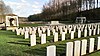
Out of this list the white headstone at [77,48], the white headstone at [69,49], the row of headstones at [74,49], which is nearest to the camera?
the row of headstones at [74,49]

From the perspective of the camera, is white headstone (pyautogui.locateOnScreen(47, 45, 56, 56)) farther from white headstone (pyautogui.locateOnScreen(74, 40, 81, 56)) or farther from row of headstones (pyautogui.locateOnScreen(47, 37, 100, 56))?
white headstone (pyautogui.locateOnScreen(74, 40, 81, 56))

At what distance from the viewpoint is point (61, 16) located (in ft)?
251

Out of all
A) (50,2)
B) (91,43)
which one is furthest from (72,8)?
(91,43)

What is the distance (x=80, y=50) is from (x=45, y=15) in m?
70.8

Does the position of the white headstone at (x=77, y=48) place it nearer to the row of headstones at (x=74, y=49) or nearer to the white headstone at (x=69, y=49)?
the row of headstones at (x=74, y=49)

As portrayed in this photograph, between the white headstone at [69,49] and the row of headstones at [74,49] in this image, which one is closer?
the row of headstones at [74,49]

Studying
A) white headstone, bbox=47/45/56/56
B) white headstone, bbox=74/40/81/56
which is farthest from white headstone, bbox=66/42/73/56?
white headstone, bbox=47/45/56/56

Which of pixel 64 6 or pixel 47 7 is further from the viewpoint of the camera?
pixel 47 7

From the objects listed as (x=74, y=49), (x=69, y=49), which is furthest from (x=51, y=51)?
(x=74, y=49)

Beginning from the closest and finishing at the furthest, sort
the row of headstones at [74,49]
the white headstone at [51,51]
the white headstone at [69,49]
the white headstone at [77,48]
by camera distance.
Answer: the white headstone at [51,51], the row of headstones at [74,49], the white headstone at [69,49], the white headstone at [77,48]

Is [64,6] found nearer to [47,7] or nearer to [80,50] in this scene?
[47,7]

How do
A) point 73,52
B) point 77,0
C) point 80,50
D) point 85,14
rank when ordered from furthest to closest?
point 77,0 < point 85,14 < point 80,50 < point 73,52

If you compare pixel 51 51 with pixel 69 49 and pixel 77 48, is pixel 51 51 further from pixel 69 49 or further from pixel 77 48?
pixel 77 48

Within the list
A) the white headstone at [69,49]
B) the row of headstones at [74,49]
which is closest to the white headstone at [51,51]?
the row of headstones at [74,49]
